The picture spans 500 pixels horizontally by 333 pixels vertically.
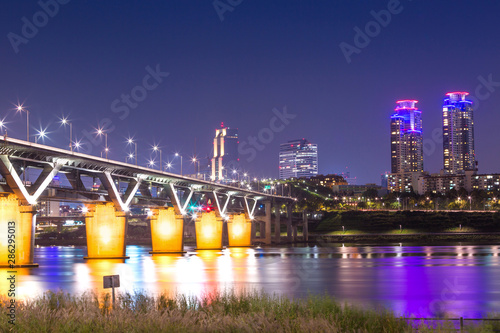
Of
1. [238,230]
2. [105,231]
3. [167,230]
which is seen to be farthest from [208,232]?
[105,231]

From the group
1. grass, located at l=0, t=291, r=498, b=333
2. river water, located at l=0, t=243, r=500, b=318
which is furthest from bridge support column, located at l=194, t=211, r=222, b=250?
grass, located at l=0, t=291, r=498, b=333

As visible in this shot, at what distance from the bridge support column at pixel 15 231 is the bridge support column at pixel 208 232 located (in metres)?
63.6

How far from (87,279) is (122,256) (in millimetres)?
28825

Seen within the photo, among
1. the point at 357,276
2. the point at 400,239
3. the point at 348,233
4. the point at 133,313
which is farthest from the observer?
the point at 348,233

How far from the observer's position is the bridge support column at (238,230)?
14225cm

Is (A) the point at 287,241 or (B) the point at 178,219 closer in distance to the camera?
(B) the point at 178,219

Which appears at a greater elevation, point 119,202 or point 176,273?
point 119,202

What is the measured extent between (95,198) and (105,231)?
4.92 meters

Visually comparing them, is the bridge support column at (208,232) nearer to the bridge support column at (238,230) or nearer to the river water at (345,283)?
the bridge support column at (238,230)

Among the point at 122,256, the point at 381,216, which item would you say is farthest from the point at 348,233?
the point at 122,256

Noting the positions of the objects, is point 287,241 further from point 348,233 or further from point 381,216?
point 381,216

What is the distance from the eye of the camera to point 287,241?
166125 mm

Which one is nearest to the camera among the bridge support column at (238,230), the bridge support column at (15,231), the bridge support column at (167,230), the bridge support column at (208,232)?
the bridge support column at (15,231)

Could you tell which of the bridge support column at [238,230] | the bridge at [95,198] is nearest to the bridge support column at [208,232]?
the bridge at [95,198]
